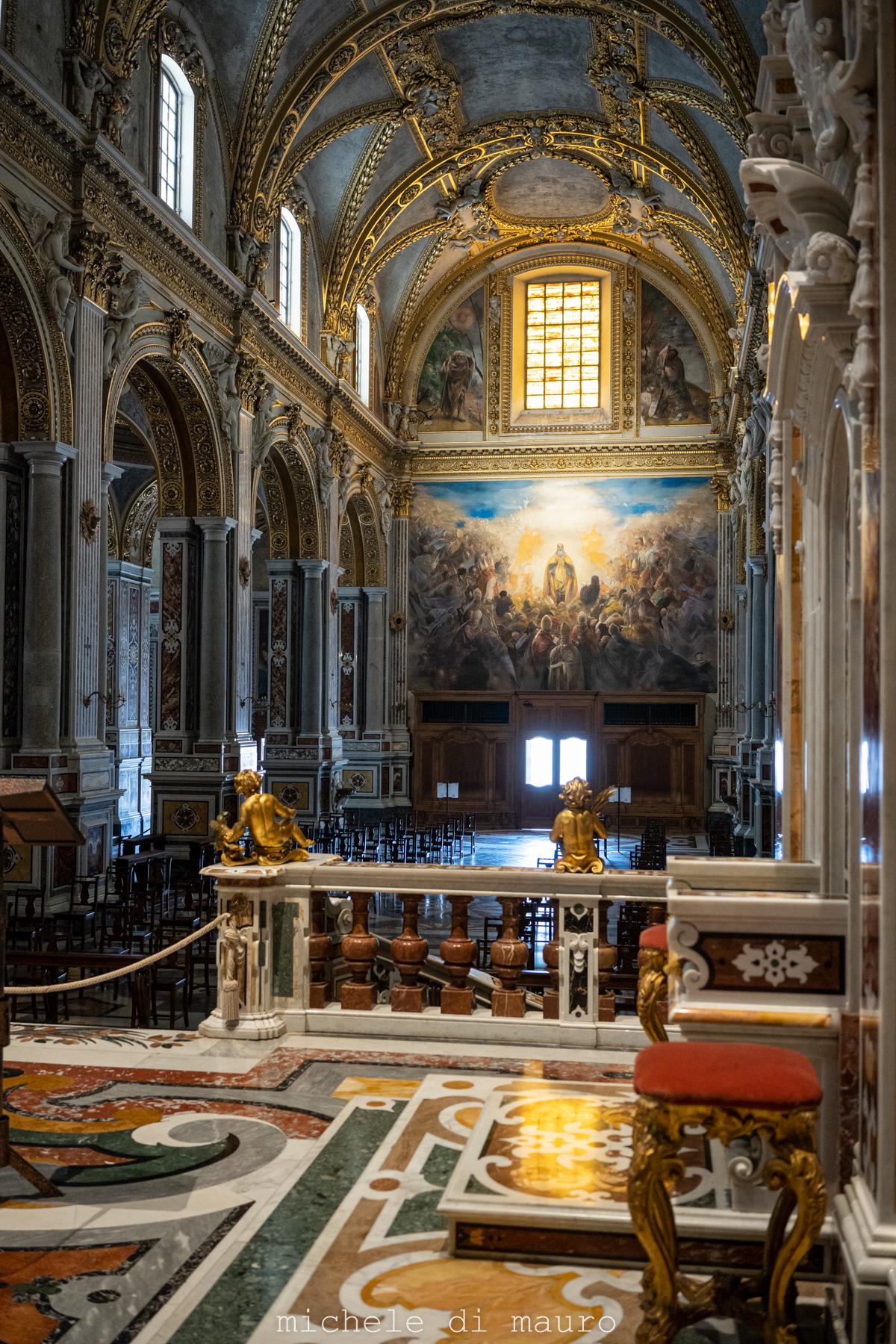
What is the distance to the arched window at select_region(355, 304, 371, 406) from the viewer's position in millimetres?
26062

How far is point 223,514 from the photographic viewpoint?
1728 centimetres

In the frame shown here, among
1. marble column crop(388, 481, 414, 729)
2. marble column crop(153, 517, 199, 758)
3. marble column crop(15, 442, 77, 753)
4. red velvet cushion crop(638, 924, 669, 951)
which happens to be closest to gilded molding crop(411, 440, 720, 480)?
marble column crop(388, 481, 414, 729)

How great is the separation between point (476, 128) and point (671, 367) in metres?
7.43

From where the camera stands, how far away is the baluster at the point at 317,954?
23.2 ft

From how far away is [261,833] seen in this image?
7113 millimetres

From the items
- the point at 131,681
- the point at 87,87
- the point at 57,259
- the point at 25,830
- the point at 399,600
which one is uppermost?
the point at 87,87

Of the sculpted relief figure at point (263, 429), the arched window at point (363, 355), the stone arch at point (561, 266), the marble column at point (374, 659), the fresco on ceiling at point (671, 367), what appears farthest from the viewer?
the fresco on ceiling at point (671, 367)

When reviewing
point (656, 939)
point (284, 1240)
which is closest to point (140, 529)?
point (656, 939)

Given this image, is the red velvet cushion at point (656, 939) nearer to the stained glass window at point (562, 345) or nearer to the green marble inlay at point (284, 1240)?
the green marble inlay at point (284, 1240)

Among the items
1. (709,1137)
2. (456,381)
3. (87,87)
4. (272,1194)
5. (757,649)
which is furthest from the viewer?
(456,381)

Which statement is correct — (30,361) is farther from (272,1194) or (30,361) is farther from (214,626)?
(272,1194)

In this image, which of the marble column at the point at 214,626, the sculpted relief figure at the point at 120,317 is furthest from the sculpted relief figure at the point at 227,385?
the sculpted relief figure at the point at 120,317

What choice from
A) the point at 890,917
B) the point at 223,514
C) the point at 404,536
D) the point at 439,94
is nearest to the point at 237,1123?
the point at 890,917

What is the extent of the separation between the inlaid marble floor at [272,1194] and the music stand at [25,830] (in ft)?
0.40
